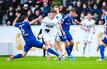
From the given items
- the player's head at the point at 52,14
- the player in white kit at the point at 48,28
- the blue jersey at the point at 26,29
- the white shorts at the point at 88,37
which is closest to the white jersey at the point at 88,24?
the white shorts at the point at 88,37

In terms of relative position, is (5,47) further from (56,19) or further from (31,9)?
(56,19)

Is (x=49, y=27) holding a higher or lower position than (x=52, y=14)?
lower

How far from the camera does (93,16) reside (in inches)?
1136

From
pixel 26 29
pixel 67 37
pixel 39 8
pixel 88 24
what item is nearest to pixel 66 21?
pixel 67 37

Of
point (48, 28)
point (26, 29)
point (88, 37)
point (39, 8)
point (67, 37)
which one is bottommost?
point (88, 37)

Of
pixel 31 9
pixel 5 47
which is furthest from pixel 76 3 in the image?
pixel 5 47

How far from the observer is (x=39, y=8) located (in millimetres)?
30141

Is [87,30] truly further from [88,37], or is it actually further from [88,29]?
[88,37]

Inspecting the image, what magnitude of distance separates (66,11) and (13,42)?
3192mm

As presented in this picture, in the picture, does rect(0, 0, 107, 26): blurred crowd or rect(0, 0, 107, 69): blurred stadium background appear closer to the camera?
rect(0, 0, 107, 69): blurred stadium background

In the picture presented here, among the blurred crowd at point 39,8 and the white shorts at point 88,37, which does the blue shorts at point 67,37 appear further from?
the blurred crowd at point 39,8

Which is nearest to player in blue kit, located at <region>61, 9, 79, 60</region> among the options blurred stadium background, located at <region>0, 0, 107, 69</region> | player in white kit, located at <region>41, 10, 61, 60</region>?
player in white kit, located at <region>41, 10, 61, 60</region>

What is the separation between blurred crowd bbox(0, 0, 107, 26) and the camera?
95.7 ft

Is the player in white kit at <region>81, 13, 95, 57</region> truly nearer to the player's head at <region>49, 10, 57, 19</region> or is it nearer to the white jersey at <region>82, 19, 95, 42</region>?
the white jersey at <region>82, 19, 95, 42</region>
